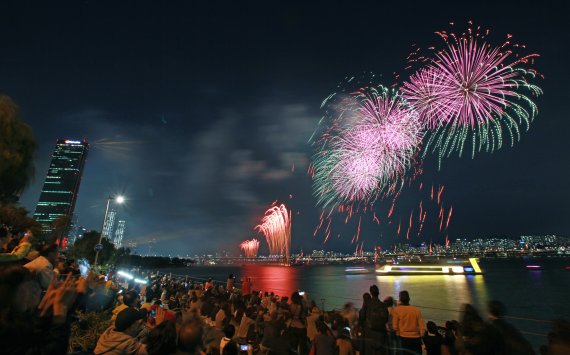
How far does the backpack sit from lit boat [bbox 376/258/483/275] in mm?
127500

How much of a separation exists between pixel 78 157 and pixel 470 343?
178012mm

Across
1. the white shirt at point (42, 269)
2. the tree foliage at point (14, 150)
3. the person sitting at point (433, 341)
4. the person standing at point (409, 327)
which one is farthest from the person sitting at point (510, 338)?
the tree foliage at point (14, 150)

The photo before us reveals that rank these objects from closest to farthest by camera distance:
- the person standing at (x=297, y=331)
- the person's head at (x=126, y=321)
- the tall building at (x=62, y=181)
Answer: the person's head at (x=126, y=321), the person standing at (x=297, y=331), the tall building at (x=62, y=181)

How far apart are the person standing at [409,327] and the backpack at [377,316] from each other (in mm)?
326

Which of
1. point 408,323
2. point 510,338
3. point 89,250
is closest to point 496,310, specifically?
point 510,338

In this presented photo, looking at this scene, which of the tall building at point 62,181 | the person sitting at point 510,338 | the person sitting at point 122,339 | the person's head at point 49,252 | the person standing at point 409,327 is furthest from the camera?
the tall building at point 62,181

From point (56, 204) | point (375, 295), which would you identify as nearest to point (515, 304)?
point (375, 295)

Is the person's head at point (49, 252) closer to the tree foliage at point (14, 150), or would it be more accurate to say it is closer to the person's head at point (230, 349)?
the person's head at point (230, 349)

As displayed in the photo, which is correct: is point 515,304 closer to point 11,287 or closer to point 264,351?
point 264,351

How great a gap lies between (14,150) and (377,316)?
2609cm

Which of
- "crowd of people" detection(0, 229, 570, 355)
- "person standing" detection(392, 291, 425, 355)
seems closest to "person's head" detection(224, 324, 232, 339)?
"crowd of people" detection(0, 229, 570, 355)

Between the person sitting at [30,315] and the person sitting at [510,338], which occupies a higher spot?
the person sitting at [30,315]

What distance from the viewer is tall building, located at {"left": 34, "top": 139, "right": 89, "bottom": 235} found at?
128 meters

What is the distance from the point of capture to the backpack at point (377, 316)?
7.01m
